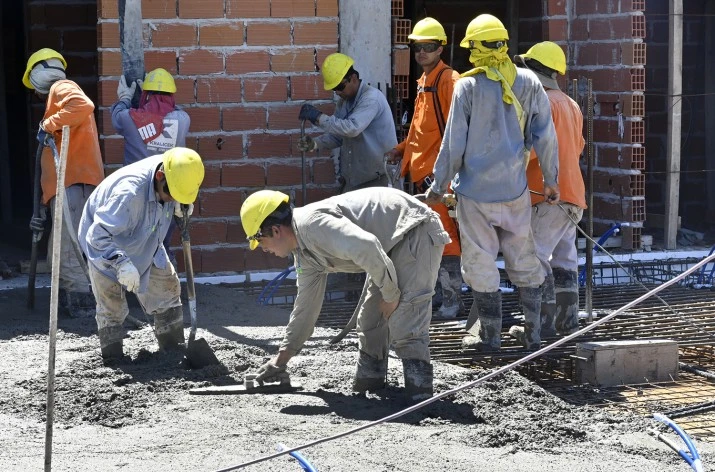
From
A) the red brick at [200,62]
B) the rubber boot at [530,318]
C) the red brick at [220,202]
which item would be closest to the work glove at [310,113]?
the red brick at [200,62]

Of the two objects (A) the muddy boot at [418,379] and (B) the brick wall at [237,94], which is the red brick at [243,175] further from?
(A) the muddy boot at [418,379]

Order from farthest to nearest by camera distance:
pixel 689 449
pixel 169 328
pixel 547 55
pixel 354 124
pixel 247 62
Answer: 1. pixel 247 62
2. pixel 354 124
3. pixel 547 55
4. pixel 169 328
5. pixel 689 449

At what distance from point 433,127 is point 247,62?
1773mm

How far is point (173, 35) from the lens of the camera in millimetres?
8844

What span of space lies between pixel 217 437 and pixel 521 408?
5.28 feet

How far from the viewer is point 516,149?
7.12 m

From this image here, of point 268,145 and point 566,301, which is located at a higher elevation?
point 268,145

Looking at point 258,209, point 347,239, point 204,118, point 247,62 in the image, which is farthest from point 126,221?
point 247,62

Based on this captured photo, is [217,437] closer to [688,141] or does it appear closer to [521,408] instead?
[521,408]

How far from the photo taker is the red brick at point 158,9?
8750mm

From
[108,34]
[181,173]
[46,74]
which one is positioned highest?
[108,34]

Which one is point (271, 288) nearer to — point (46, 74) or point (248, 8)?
point (248, 8)

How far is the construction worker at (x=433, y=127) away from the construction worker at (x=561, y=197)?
0.56 m

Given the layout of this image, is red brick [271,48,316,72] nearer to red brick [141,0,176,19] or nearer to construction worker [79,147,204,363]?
red brick [141,0,176,19]
